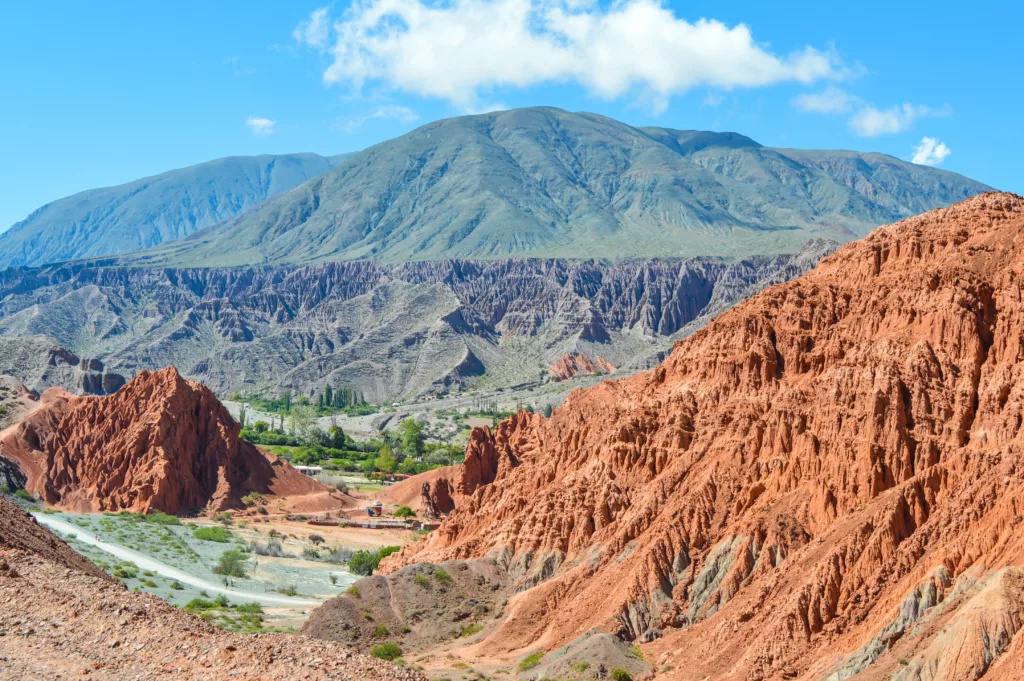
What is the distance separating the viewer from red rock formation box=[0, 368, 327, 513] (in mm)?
104750

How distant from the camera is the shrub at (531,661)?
52344mm

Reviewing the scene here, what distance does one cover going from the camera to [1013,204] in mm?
62250

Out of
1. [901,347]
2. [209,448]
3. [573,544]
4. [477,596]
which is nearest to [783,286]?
[901,347]

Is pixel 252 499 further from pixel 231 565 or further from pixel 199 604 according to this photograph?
pixel 199 604

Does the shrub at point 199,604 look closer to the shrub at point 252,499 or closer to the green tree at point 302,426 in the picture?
the shrub at point 252,499

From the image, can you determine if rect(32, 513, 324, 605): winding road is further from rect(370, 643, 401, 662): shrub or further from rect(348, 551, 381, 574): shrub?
rect(370, 643, 401, 662): shrub

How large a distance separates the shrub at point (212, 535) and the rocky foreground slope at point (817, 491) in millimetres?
26969

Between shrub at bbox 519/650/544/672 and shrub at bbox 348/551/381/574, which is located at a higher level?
shrub at bbox 519/650/544/672

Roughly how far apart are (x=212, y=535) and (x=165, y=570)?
15267 millimetres

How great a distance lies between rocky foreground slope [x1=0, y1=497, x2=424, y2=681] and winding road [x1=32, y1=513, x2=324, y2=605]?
38901 mm

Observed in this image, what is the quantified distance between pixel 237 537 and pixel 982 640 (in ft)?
214

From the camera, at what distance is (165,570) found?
78.2m

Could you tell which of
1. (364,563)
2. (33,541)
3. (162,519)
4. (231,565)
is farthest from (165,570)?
(33,541)

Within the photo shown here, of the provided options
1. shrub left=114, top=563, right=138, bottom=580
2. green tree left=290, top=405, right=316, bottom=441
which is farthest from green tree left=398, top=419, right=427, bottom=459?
shrub left=114, top=563, right=138, bottom=580
